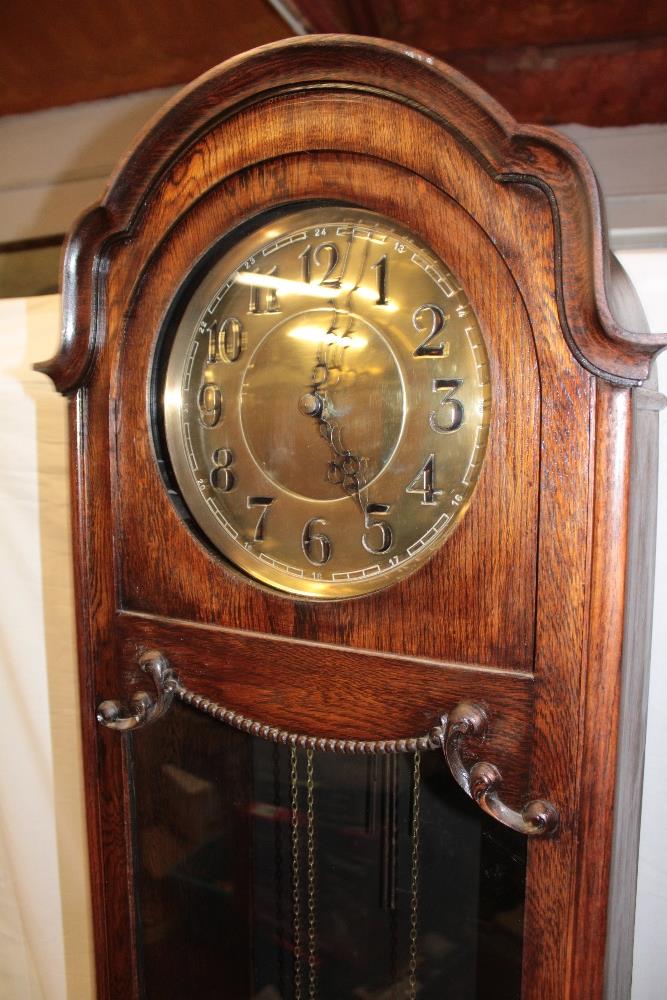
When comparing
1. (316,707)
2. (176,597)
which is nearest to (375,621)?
(316,707)

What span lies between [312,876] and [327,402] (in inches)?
25.3

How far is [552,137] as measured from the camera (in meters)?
0.57

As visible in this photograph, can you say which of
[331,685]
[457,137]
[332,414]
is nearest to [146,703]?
[331,685]

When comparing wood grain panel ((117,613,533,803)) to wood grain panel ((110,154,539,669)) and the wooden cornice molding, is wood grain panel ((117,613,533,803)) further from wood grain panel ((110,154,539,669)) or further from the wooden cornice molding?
the wooden cornice molding

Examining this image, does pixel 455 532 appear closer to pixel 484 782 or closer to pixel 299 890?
pixel 484 782

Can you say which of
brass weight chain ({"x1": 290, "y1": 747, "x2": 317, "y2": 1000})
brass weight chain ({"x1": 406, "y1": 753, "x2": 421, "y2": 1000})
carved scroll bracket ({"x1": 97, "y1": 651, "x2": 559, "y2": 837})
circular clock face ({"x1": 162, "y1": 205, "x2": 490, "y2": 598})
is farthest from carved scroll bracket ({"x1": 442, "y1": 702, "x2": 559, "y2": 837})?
brass weight chain ({"x1": 290, "y1": 747, "x2": 317, "y2": 1000})

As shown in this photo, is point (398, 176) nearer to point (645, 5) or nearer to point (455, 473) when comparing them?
point (455, 473)

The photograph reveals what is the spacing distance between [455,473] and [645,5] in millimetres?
818

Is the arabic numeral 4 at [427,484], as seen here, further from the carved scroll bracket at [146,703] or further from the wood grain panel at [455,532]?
the carved scroll bracket at [146,703]

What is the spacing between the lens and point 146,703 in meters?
0.80

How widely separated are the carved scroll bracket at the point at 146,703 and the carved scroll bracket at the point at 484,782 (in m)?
0.31

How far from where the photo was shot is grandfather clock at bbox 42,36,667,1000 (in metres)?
0.60

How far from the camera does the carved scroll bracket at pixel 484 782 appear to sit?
24.0 inches

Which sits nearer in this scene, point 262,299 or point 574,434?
point 574,434
